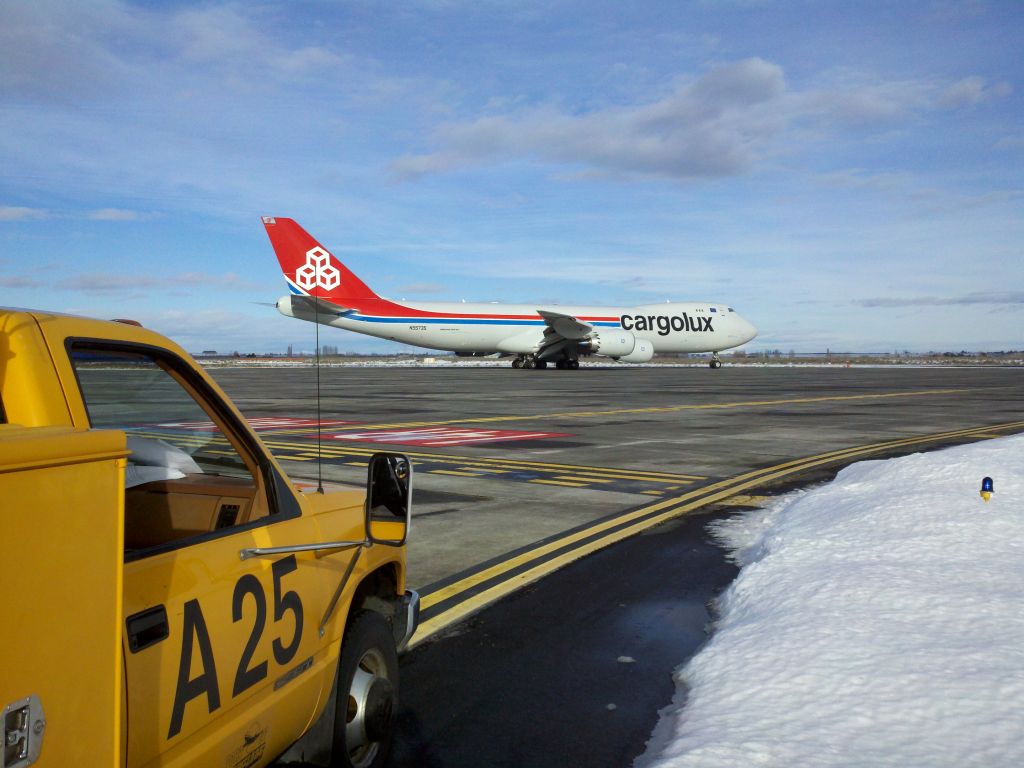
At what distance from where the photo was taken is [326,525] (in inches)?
131

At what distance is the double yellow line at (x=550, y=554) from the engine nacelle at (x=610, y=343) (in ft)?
121

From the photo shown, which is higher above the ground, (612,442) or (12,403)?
(12,403)

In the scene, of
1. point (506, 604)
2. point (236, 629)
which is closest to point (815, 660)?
point (506, 604)

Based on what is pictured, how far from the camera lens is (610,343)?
49625 millimetres

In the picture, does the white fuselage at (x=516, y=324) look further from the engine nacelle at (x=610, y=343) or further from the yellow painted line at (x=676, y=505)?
the yellow painted line at (x=676, y=505)

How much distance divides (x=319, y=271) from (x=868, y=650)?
119 ft

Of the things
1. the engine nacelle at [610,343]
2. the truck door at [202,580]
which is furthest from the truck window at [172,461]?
the engine nacelle at [610,343]

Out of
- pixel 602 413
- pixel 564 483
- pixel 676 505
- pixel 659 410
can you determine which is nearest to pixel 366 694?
A: pixel 676 505

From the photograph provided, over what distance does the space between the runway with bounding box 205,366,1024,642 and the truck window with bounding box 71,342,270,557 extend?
2393mm

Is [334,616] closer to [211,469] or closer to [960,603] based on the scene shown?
[211,469]

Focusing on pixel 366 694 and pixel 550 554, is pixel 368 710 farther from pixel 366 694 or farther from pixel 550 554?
pixel 550 554

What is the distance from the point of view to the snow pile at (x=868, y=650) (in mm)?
3461

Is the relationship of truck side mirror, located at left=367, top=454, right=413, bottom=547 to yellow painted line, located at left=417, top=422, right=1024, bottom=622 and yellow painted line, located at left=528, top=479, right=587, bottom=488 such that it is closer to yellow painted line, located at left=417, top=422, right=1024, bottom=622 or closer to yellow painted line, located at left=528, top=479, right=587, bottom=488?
yellow painted line, located at left=417, top=422, right=1024, bottom=622

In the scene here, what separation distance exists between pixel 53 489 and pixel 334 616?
1.70m
